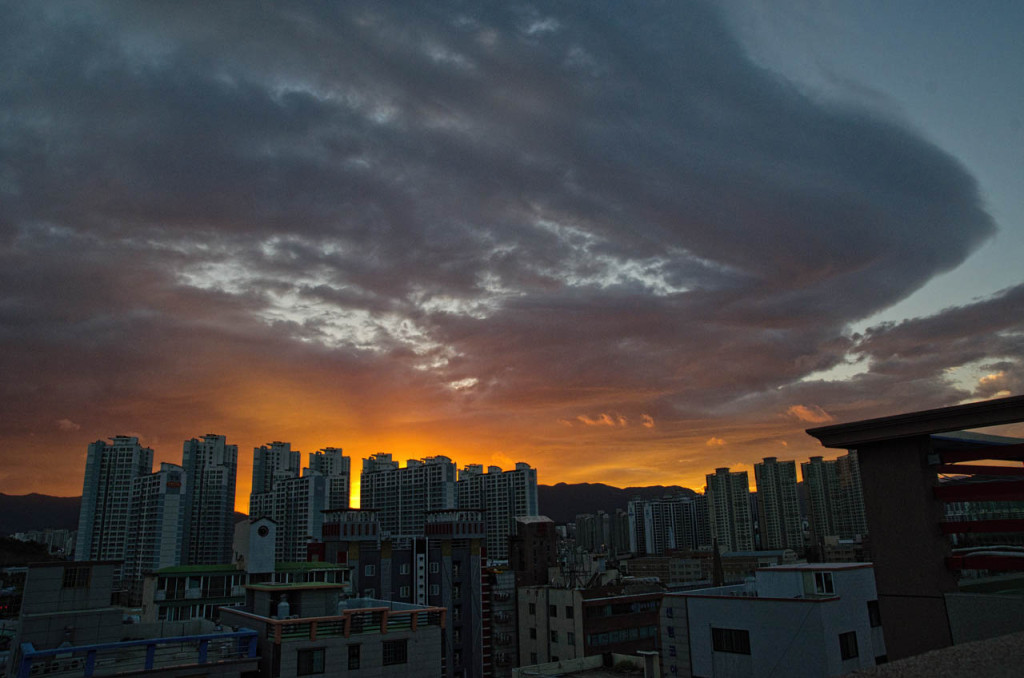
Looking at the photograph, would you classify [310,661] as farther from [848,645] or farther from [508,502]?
[508,502]

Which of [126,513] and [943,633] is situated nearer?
[943,633]

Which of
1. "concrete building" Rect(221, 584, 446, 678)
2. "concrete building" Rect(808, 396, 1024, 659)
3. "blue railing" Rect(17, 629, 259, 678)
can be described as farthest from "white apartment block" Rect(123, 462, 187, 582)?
"concrete building" Rect(808, 396, 1024, 659)

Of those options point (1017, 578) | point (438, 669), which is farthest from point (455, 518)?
point (1017, 578)

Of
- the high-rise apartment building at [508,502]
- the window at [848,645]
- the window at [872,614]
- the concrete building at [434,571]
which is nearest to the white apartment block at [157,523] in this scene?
the high-rise apartment building at [508,502]

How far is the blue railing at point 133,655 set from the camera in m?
25.8

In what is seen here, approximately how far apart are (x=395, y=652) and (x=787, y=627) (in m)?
23.5

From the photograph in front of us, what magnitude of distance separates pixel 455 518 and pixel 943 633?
5314cm

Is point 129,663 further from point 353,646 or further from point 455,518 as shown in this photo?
point 455,518

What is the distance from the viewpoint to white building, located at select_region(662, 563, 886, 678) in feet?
127

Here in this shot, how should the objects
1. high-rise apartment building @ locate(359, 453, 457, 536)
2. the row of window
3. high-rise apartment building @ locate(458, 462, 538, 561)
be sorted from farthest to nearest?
1. high-rise apartment building @ locate(458, 462, 538, 561)
2. high-rise apartment building @ locate(359, 453, 457, 536)
3. the row of window

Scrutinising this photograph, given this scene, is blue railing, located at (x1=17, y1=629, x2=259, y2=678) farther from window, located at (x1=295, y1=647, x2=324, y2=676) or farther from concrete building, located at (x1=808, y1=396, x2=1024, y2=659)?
concrete building, located at (x1=808, y1=396, x2=1024, y2=659)

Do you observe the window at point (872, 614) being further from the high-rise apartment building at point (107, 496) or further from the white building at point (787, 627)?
the high-rise apartment building at point (107, 496)

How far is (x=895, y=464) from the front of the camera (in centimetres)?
2133

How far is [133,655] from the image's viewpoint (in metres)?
29.8
